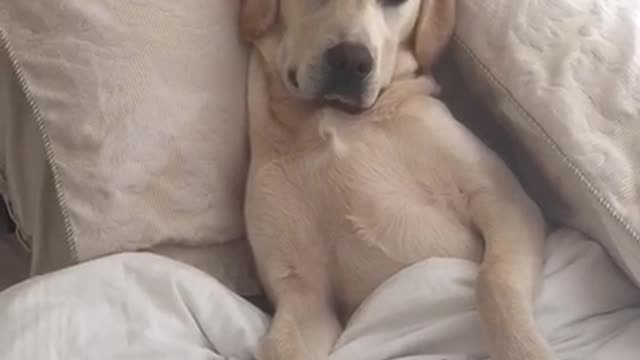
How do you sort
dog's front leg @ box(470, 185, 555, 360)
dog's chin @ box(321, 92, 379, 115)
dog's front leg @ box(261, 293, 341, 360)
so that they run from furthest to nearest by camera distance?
dog's chin @ box(321, 92, 379, 115) < dog's front leg @ box(261, 293, 341, 360) < dog's front leg @ box(470, 185, 555, 360)

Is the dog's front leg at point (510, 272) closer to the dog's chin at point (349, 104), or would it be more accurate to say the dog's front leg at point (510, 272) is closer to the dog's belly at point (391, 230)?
the dog's belly at point (391, 230)

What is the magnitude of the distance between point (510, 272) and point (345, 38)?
0.39 metres

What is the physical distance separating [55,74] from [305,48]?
1.15 ft

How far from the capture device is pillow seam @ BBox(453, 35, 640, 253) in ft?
4.28

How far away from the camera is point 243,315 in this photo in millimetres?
1395

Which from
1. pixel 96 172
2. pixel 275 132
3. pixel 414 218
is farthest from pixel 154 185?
pixel 414 218

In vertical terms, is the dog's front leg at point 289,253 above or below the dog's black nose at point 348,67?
below

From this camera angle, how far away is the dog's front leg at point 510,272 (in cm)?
125

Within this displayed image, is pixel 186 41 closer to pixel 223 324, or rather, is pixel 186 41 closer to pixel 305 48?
pixel 305 48

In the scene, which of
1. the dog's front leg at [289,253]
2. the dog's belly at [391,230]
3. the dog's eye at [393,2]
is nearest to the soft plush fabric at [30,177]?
the dog's front leg at [289,253]

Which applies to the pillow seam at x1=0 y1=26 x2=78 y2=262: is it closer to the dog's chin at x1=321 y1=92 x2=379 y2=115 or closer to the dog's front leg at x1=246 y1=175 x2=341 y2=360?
the dog's front leg at x1=246 y1=175 x2=341 y2=360

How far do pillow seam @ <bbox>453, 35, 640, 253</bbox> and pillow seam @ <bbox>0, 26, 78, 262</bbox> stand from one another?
0.62 meters

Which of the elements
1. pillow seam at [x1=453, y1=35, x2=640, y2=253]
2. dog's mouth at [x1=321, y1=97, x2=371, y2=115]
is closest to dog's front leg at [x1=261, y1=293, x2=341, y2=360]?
dog's mouth at [x1=321, y1=97, x2=371, y2=115]

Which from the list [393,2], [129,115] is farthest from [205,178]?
[393,2]
